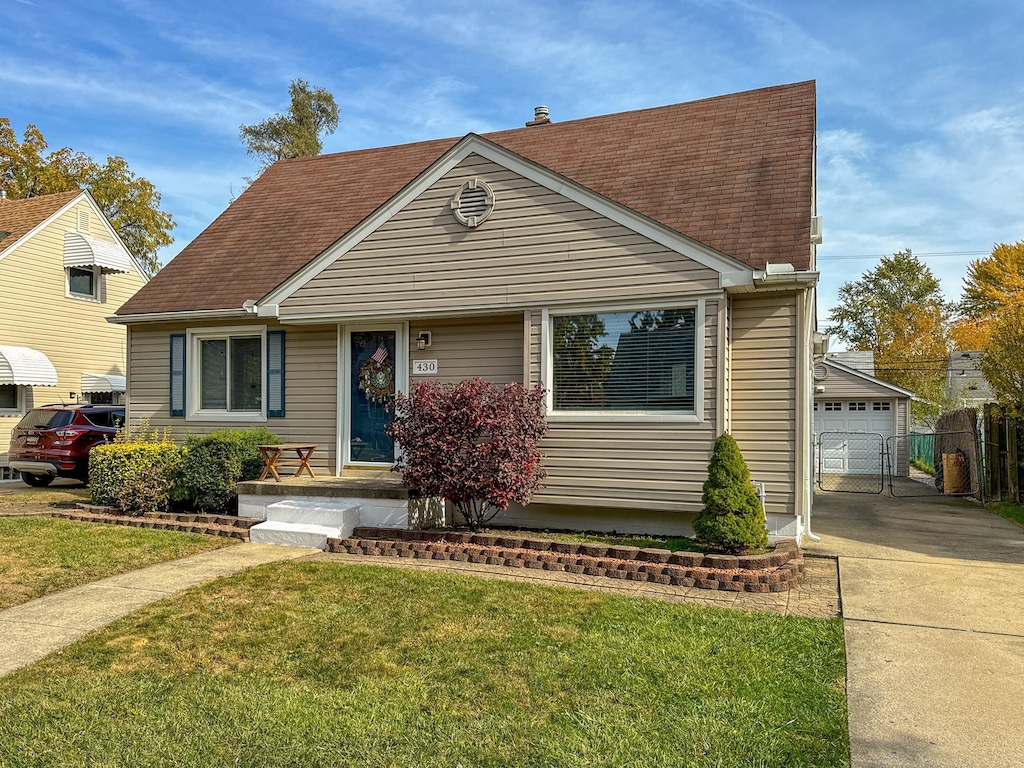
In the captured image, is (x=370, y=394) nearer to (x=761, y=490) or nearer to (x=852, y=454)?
(x=761, y=490)

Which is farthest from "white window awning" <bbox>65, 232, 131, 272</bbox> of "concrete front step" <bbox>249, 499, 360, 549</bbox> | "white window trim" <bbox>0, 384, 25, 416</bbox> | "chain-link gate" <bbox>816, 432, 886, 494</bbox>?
"chain-link gate" <bbox>816, 432, 886, 494</bbox>

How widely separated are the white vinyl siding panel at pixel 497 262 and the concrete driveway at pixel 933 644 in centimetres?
363

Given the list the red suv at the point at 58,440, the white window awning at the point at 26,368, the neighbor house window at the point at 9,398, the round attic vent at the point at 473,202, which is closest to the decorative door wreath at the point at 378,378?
the round attic vent at the point at 473,202

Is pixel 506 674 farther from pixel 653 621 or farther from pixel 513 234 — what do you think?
pixel 513 234

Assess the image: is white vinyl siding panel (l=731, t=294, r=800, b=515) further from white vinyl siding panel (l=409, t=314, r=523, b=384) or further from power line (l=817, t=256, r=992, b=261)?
power line (l=817, t=256, r=992, b=261)

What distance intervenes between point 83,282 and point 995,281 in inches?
1717

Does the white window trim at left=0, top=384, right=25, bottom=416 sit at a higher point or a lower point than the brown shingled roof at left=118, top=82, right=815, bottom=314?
lower

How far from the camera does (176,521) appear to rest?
9609mm

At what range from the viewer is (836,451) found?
977 inches

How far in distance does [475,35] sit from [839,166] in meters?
10.4

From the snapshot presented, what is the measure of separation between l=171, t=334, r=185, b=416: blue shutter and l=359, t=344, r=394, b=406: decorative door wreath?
11.3ft

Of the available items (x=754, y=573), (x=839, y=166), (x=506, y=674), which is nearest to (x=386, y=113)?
(x=839, y=166)

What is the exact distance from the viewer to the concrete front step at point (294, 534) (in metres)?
8.69

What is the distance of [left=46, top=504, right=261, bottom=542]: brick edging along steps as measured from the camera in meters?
9.16
